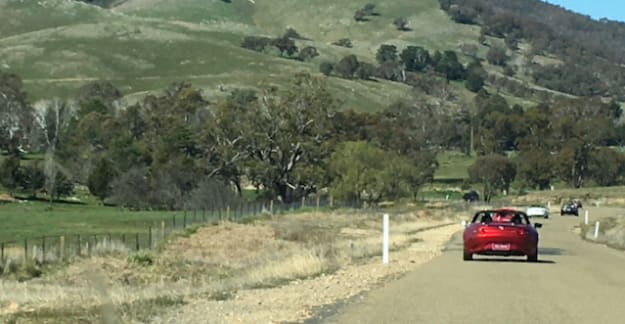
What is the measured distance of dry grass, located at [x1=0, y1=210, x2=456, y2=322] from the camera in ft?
49.2

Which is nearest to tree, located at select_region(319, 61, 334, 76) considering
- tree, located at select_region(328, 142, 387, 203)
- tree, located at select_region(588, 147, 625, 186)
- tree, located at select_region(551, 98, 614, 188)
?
tree, located at select_region(551, 98, 614, 188)

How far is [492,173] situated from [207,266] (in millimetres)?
74934

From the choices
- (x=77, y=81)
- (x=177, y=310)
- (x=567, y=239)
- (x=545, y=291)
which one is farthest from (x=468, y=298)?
(x=77, y=81)

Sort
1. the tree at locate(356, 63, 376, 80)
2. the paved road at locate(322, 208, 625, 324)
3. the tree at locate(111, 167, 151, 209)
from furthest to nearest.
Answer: the tree at locate(356, 63, 376, 80) → the tree at locate(111, 167, 151, 209) → the paved road at locate(322, 208, 625, 324)

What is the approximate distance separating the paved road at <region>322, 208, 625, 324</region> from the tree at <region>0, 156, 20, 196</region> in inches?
355

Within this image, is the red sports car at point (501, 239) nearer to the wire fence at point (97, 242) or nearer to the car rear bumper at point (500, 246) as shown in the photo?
the car rear bumper at point (500, 246)

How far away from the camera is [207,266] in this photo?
36469 millimetres

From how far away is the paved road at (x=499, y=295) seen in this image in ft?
48.1

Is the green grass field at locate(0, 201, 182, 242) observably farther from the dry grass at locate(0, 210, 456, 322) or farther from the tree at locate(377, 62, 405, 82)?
the tree at locate(377, 62, 405, 82)

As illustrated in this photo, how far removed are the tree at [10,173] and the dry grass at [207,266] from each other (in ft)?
7.49

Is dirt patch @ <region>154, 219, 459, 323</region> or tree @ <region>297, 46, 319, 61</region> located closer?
dirt patch @ <region>154, 219, 459, 323</region>

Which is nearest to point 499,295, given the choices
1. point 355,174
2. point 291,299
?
point 291,299

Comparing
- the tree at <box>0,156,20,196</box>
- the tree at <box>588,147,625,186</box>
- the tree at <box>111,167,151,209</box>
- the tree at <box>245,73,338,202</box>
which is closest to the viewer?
the tree at <box>0,156,20,196</box>

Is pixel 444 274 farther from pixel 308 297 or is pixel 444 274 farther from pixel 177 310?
pixel 177 310
